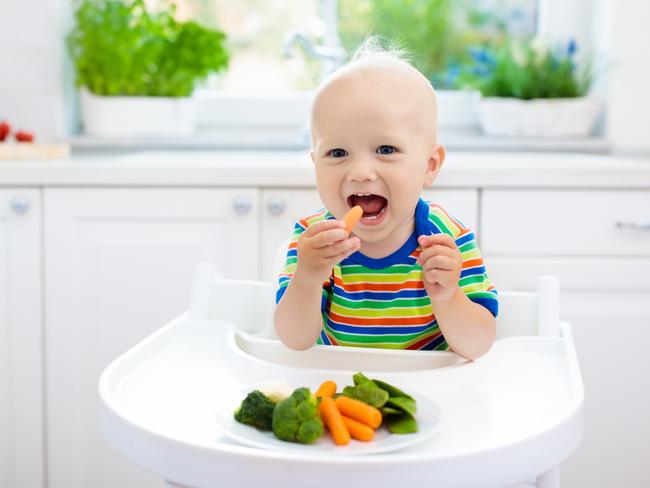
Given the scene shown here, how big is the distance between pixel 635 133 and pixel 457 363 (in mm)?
1661

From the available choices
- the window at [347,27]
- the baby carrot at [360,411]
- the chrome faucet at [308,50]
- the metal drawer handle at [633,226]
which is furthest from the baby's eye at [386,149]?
the window at [347,27]

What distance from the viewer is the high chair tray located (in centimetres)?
82

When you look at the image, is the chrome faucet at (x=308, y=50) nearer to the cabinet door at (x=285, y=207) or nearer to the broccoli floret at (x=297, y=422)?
the cabinet door at (x=285, y=207)

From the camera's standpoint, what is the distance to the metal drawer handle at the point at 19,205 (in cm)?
210

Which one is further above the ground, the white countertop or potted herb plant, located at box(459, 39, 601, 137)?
potted herb plant, located at box(459, 39, 601, 137)

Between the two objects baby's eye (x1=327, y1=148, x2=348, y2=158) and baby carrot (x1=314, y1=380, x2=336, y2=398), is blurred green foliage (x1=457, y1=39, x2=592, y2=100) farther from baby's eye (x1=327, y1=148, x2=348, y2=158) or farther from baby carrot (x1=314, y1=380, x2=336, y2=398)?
baby carrot (x1=314, y1=380, x2=336, y2=398)

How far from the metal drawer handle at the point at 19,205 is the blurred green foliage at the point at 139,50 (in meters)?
0.67

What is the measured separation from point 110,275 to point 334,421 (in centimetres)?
134

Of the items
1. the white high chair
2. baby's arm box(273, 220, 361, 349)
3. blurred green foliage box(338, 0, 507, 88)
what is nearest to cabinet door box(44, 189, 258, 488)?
the white high chair

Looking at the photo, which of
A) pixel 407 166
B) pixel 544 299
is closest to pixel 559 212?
pixel 544 299

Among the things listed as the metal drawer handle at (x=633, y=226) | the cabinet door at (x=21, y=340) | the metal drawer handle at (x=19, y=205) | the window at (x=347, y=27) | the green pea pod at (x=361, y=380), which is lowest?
the cabinet door at (x=21, y=340)

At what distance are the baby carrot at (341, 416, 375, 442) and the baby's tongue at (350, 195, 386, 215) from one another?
340mm

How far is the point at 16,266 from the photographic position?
2.14 meters

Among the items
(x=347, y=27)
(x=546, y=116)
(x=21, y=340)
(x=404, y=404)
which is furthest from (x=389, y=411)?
(x=347, y=27)
